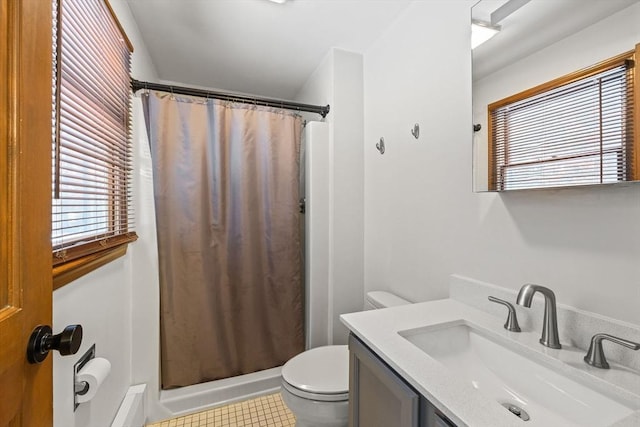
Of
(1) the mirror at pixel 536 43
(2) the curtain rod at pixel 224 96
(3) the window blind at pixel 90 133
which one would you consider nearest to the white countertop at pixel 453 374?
(1) the mirror at pixel 536 43

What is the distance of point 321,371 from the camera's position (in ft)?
4.53

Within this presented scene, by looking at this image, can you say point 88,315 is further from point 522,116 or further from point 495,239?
point 522,116

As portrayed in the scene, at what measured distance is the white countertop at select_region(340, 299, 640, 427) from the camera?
567mm

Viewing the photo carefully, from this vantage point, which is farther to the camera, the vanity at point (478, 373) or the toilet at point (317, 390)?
the toilet at point (317, 390)

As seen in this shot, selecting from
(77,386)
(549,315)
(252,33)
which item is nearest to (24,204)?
(77,386)

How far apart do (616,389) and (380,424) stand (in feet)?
1.90

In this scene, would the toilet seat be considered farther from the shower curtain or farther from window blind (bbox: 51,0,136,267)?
window blind (bbox: 51,0,136,267)

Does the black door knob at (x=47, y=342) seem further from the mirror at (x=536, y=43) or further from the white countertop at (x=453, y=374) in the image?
the mirror at (x=536, y=43)

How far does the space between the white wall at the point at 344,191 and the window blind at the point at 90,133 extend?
1.21 m

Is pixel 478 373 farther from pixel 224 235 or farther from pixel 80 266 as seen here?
pixel 224 235

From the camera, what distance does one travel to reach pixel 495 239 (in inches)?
42.4

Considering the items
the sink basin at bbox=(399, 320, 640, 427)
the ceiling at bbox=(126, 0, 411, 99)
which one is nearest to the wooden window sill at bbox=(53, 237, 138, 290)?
the sink basin at bbox=(399, 320, 640, 427)

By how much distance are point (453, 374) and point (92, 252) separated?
4.12 feet

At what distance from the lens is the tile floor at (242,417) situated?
160cm
